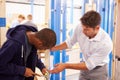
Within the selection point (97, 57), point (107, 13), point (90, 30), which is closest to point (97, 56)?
point (97, 57)

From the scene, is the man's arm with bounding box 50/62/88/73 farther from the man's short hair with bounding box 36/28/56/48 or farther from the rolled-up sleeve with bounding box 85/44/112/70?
the man's short hair with bounding box 36/28/56/48

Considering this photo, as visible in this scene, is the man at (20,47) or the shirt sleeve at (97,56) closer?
the man at (20,47)

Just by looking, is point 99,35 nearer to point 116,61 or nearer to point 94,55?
point 94,55

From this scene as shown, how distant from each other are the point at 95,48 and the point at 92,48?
0.13 feet

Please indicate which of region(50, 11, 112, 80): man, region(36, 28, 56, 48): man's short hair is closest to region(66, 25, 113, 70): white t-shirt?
region(50, 11, 112, 80): man

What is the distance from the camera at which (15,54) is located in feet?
5.09

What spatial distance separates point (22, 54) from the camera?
158 cm

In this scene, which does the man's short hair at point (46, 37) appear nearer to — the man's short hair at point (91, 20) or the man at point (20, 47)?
the man at point (20, 47)

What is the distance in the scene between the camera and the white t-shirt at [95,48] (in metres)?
2.01

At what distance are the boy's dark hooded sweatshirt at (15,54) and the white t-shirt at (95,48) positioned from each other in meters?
0.64

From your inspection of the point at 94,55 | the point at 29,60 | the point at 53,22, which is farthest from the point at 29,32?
the point at 53,22

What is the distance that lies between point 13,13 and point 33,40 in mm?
5596

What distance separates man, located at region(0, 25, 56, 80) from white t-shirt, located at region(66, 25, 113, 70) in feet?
1.97

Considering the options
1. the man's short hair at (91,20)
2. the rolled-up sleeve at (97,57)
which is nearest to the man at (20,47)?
the man's short hair at (91,20)
